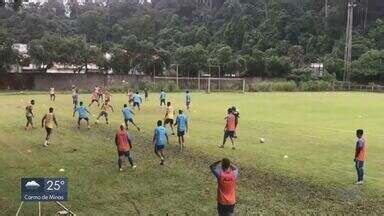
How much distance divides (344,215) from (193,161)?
7939mm

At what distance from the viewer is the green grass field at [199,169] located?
582 inches

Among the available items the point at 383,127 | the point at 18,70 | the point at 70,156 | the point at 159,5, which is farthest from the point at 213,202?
the point at 159,5

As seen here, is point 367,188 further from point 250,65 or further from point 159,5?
point 159,5

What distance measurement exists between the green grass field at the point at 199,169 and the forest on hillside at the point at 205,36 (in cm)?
5533

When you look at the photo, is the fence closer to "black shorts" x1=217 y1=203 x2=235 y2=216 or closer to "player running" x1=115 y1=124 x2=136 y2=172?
"player running" x1=115 y1=124 x2=136 y2=172

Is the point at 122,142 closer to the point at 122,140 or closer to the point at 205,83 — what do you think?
→ the point at 122,140

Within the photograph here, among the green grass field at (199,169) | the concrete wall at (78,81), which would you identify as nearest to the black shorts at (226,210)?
the green grass field at (199,169)

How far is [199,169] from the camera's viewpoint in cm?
1944

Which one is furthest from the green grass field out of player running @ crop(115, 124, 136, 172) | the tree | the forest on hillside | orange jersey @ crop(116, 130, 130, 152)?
the tree

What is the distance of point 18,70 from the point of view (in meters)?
84.2

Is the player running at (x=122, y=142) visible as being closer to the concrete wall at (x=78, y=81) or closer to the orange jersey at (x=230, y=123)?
the orange jersey at (x=230, y=123)
